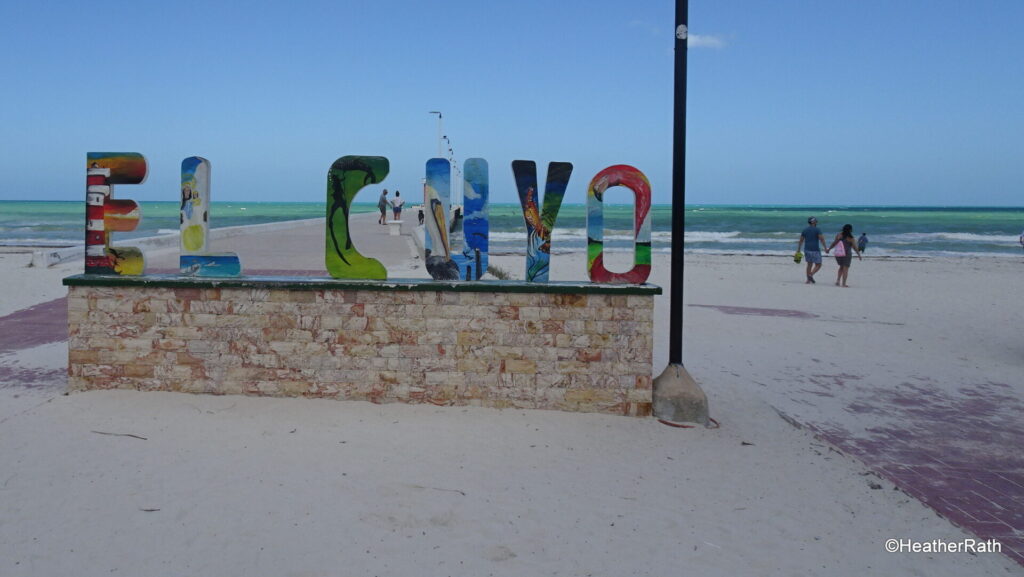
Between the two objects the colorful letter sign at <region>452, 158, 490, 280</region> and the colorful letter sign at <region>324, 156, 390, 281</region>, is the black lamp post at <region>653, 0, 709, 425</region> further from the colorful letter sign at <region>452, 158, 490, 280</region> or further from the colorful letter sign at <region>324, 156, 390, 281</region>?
the colorful letter sign at <region>324, 156, 390, 281</region>

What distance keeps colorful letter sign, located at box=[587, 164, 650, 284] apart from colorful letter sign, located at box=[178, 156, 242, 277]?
365cm

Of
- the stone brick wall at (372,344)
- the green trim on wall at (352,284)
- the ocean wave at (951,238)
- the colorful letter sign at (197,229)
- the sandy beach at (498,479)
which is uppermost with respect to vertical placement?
the ocean wave at (951,238)

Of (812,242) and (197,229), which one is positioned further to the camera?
(812,242)

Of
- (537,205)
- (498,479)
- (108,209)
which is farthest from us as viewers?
(108,209)

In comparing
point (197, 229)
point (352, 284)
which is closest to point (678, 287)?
point (352, 284)

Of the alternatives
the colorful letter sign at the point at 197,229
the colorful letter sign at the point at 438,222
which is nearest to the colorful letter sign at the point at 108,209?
the colorful letter sign at the point at 197,229

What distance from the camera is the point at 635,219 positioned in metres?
7.60

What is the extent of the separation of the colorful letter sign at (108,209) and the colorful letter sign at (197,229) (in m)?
0.45

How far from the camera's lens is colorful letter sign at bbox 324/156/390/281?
25.1 feet

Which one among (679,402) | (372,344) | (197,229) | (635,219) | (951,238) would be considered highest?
(951,238)

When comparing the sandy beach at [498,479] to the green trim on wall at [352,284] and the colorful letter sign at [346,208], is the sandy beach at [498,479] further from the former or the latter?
the colorful letter sign at [346,208]

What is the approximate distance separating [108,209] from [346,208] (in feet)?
8.27

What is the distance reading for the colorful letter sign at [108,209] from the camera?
7.83 metres

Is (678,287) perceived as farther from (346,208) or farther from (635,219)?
(346,208)
